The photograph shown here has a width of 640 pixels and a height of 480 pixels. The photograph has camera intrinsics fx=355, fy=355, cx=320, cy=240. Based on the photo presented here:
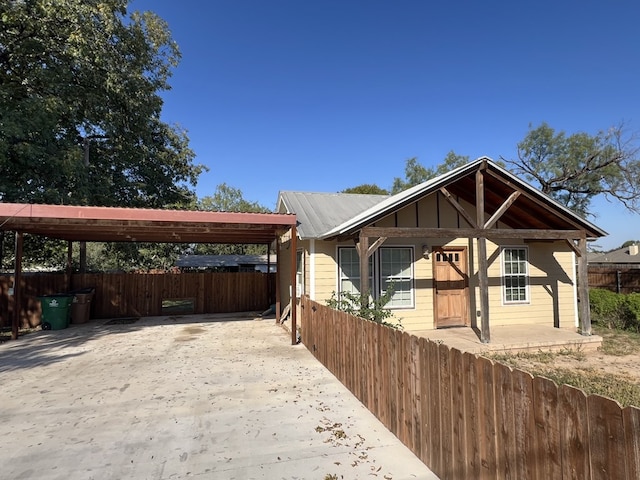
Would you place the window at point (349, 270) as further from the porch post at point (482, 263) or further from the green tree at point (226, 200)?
the green tree at point (226, 200)

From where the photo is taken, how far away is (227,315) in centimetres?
1302

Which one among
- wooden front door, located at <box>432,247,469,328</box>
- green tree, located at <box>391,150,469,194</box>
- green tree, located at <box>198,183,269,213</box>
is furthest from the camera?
green tree, located at <box>198,183,269,213</box>

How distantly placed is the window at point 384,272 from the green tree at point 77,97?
9336mm

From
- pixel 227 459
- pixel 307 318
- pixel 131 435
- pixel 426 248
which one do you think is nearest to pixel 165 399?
pixel 131 435

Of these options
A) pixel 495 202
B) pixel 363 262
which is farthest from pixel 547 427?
pixel 495 202

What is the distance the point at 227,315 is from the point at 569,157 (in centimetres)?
2424

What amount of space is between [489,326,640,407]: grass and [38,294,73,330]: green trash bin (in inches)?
439

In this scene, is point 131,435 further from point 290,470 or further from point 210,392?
point 290,470

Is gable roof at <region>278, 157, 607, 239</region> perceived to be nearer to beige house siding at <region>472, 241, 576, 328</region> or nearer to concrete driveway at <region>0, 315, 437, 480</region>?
beige house siding at <region>472, 241, 576, 328</region>

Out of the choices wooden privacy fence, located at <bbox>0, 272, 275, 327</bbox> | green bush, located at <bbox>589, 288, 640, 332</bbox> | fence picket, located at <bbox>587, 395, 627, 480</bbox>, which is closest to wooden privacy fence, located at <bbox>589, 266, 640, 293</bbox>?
green bush, located at <bbox>589, 288, 640, 332</bbox>

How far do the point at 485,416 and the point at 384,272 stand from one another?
678 cm

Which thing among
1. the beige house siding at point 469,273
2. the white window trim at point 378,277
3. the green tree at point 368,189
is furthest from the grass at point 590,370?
the green tree at point 368,189

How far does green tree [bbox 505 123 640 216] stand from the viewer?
21453mm

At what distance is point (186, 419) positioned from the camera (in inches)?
163
